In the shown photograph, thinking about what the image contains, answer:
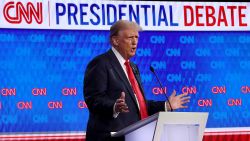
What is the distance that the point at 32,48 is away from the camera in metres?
5.04

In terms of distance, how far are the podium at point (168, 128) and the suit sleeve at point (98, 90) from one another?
0.25m

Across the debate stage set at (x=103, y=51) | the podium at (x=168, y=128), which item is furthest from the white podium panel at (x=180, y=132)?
the debate stage set at (x=103, y=51)

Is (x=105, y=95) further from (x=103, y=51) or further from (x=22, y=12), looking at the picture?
(x=22, y=12)

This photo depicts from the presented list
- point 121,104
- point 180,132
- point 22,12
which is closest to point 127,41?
point 121,104

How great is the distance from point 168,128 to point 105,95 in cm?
57

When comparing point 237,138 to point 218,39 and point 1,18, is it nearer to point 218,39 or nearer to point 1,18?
point 218,39

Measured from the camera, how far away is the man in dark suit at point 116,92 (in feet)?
11.5

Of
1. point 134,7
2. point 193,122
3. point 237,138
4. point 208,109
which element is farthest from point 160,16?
point 193,122

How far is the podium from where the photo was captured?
304 centimetres

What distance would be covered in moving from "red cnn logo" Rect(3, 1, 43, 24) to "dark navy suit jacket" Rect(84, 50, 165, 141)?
1.56 meters

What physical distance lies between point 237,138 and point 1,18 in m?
2.24

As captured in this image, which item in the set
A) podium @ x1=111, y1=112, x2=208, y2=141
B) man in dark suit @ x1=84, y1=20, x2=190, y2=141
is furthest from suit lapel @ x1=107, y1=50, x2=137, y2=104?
podium @ x1=111, y1=112, x2=208, y2=141

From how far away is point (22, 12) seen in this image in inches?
200

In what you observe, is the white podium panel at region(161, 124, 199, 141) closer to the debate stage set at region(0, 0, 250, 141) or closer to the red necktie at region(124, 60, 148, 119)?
the red necktie at region(124, 60, 148, 119)
